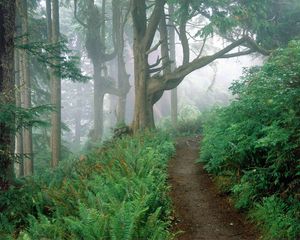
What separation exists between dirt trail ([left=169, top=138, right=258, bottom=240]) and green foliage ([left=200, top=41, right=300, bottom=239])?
37cm

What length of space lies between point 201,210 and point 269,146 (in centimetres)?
214

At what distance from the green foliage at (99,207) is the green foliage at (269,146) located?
5.89ft

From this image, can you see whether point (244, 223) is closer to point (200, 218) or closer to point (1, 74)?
point (200, 218)

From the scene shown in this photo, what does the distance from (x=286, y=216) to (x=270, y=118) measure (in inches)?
101

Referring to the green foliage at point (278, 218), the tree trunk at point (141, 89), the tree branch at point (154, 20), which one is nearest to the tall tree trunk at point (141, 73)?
the tree trunk at point (141, 89)

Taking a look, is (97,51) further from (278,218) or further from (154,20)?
(278,218)

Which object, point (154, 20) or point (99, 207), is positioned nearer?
point (99, 207)

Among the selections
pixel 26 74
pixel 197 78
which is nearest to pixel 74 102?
pixel 197 78

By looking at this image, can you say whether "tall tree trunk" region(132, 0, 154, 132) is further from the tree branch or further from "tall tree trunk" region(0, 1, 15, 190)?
"tall tree trunk" region(0, 1, 15, 190)

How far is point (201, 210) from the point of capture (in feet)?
27.1

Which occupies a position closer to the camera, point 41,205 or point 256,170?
point 256,170

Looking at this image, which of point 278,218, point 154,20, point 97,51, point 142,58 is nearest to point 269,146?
point 278,218

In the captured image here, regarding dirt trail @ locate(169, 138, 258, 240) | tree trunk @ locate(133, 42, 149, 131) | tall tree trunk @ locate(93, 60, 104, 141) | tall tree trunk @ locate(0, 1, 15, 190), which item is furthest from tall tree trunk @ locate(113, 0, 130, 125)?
tall tree trunk @ locate(0, 1, 15, 190)

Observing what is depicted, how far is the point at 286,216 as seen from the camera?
21.2 feet
